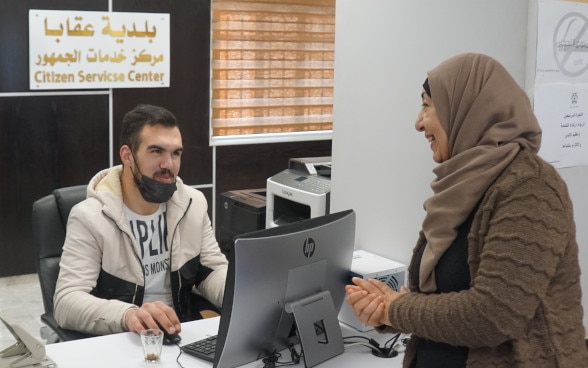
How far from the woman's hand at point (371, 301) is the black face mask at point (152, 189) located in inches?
39.6

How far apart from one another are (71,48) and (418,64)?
→ 3.16m

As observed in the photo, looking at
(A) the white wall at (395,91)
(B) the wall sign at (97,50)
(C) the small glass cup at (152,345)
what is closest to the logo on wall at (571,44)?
(A) the white wall at (395,91)

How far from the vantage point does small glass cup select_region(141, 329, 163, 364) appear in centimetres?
220

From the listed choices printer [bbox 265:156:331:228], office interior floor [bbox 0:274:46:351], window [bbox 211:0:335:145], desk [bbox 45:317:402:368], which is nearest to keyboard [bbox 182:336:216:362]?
desk [bbox 45:317:402:368]

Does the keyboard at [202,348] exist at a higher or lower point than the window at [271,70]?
lower

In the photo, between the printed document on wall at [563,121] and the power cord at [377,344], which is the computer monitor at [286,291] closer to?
the power cord at [377,344]

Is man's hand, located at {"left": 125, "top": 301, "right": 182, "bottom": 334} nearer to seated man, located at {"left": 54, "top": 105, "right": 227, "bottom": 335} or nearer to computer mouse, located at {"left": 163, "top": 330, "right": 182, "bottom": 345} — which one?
computer mouse, located at {"left": 163, "top": 330, "right": 182, "bottom": 345}

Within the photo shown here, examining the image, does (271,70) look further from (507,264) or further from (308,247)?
(507,264)

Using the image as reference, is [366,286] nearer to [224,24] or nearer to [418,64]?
[418,64]

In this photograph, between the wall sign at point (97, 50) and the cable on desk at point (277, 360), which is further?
the wall sign at point (97, 50)

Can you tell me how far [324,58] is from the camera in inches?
252

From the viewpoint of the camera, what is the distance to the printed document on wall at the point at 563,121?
239cm

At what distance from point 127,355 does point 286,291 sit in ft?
1.67

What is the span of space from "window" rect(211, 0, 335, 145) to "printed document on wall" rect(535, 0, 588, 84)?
3.62 m
